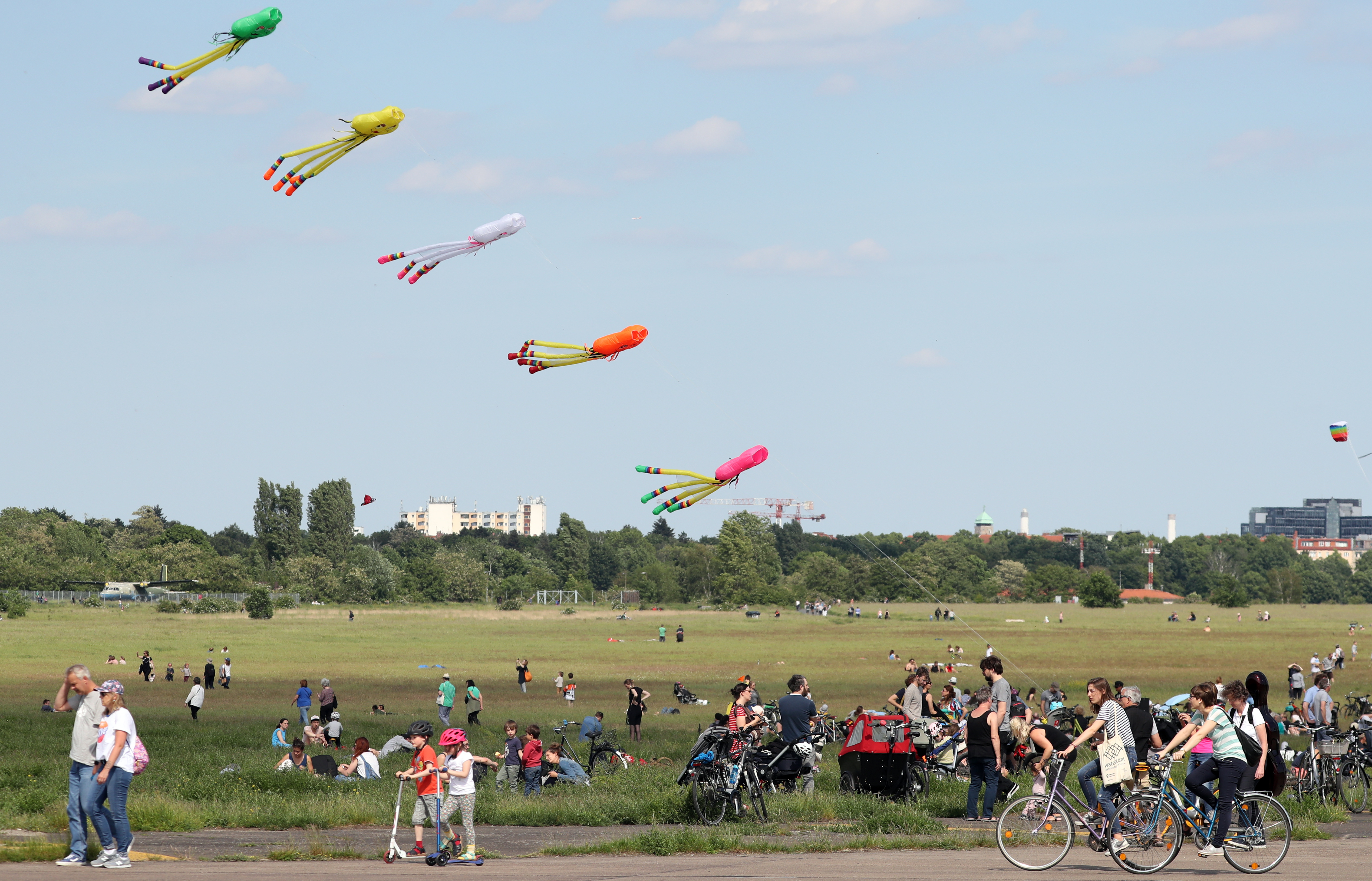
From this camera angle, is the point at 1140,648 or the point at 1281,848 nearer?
the point at 1281,848

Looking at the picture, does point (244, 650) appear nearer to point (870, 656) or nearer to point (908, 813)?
point (870, 656)

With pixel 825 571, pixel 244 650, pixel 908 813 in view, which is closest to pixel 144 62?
pixel 908 813

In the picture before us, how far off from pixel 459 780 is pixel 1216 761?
618 cm

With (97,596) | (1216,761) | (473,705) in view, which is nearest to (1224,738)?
(1216,761)

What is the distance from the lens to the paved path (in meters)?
10.7

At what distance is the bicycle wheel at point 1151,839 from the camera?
10734 mm

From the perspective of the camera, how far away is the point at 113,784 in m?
10.5

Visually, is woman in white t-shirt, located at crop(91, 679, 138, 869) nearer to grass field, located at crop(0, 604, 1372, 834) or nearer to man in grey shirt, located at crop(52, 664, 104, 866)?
man in grey shirt, located at crop(52, 664, 104, 866)

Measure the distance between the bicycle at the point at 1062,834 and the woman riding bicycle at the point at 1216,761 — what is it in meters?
0.40

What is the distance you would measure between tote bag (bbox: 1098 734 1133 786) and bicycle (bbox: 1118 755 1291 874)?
28 centimetres

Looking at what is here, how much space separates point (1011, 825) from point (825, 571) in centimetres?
11806

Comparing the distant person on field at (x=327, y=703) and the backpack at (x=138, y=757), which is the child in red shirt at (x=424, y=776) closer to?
the backpack at (x=138, y=757)

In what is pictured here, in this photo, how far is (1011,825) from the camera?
11.1 meters

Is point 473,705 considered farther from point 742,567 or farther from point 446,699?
point 742,567
